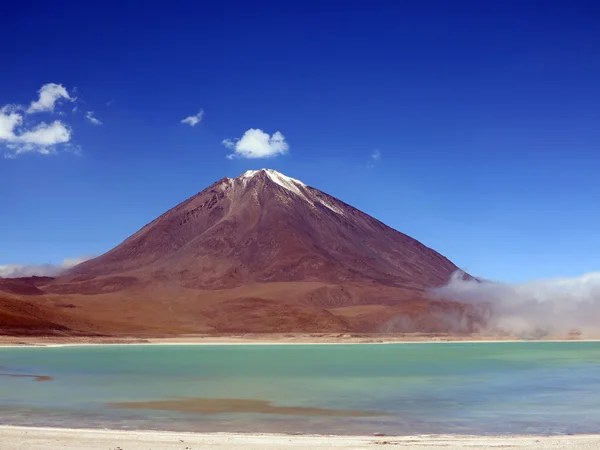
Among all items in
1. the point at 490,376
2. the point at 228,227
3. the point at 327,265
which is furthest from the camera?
the point at 228,227

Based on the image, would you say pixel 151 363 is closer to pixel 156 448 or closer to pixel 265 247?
pixel 156 448

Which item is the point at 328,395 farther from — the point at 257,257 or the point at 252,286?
the point at 257,257

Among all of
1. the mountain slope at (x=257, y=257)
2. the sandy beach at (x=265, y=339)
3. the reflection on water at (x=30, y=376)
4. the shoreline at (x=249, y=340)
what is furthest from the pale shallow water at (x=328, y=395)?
the mountain slope at (x=257, y=257)

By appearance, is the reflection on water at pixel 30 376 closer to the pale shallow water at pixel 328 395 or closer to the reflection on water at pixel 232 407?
the pale shallow water at pixel 328 395

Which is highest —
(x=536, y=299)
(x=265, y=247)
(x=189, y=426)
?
(x=265, y=247)

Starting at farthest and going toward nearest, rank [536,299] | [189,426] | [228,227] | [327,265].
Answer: [228,227], [327,265], [536,299], [189,426]

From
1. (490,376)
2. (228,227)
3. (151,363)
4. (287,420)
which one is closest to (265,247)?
(228,227)
